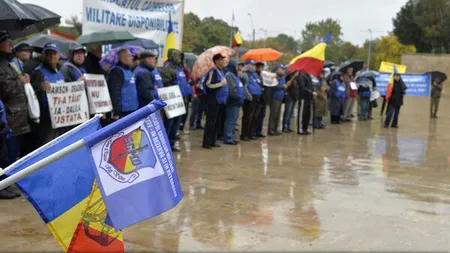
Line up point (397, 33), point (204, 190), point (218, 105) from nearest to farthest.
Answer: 1. point (204, 190)
2. point (218, 105)
3. point (397, 33)

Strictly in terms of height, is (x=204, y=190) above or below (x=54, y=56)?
below

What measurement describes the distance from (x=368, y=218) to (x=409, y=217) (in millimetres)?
464

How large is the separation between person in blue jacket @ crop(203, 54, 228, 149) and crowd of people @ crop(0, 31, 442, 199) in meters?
0.02

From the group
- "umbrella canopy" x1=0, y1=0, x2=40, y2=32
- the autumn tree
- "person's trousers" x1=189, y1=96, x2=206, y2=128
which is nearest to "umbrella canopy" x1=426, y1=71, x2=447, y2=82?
"person's trousers" x1=189, y1=96, x2=206, y2=128

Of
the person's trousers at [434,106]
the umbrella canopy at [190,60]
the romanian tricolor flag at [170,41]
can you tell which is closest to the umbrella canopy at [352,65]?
the person's trousers at [434,106]

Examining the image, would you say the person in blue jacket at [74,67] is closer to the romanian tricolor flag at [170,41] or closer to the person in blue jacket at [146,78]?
the person in blue jacket at [146,78]

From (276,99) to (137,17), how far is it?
4169 mm

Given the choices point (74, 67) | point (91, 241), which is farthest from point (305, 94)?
point (91, 241)

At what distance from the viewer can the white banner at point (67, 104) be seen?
744 cm

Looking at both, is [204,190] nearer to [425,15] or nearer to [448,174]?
[448,174]

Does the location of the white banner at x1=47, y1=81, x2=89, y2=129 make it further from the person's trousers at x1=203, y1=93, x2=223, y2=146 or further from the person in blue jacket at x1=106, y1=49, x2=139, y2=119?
the person's trousers at x1=203, y1=93, x2=223, y2=146

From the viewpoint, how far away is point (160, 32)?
11.3 metres

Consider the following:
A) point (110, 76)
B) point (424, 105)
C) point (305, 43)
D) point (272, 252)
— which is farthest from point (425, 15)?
point (272, 252)

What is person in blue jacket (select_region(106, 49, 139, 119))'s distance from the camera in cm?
858
